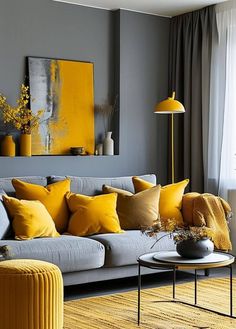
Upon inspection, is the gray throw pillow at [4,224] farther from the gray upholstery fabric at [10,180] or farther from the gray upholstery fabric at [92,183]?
the gray upholstery fabric at [92,183]

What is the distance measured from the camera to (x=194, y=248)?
450 centimetres

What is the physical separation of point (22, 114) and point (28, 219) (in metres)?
1.42

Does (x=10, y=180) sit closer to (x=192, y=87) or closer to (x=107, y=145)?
(x=107, y=145)

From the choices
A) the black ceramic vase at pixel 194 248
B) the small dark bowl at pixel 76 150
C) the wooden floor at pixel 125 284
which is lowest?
the wooden floor at pixel 125 284

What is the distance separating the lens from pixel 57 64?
262 inches

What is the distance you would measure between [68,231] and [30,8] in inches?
89.2

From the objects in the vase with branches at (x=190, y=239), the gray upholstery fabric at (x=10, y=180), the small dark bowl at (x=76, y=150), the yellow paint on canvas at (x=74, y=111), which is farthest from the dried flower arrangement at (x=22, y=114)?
the vase with branches at (x=190, y=239)

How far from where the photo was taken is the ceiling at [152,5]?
21.9 ft

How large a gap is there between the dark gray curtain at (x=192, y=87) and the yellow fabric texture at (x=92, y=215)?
5.10 feet

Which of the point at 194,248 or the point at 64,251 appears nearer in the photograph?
the point at 194,248

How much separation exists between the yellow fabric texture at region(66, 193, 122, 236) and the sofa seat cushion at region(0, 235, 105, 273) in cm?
29

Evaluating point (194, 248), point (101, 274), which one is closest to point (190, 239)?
point (194, 248)

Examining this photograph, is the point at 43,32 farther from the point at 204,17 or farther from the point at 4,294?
the point at 4,294

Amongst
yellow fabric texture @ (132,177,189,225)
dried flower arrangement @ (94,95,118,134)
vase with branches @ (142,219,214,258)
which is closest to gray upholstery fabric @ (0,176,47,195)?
yellow fabric texture @ (132,177,189,225)
